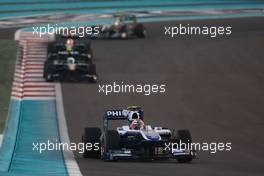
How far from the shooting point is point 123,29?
110ft

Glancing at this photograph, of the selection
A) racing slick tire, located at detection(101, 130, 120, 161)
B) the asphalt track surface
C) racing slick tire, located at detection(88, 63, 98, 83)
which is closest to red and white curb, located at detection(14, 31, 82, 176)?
the asphalt track surface

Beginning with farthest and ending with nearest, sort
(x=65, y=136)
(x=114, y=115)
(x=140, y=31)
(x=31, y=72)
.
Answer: (x=140, y=31), (x=31, y=72), (x=65, y=136), (x=114, y=115)

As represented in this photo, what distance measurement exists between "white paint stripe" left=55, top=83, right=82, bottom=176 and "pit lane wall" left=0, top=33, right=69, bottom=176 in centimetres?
9

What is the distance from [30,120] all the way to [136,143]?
5.13m

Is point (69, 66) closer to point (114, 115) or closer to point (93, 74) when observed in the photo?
point (93, 74)

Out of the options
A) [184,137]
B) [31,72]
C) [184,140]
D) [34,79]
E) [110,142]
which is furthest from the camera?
[31,72]

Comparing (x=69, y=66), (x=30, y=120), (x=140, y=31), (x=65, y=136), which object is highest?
(x=140, y=31)

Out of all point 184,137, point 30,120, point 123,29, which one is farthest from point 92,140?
point 123,29

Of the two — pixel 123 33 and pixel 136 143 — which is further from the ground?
pixel 123 33

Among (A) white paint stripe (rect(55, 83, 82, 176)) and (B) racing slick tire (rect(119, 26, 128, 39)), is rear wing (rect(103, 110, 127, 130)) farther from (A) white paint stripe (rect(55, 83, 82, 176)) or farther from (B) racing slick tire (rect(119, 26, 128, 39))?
(B) racing slick tire (rect(119, 26, 128, 39))

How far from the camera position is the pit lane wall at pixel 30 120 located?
1486 centimetres

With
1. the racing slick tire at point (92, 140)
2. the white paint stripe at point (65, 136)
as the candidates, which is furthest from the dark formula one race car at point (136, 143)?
the white paint stripe at point (65, 136)

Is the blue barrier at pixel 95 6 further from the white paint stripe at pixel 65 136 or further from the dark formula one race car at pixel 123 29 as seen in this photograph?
the white paint stripe at pixel 65 136

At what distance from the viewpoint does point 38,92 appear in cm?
2500
